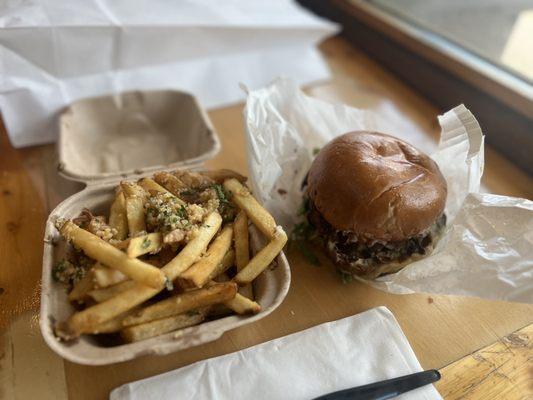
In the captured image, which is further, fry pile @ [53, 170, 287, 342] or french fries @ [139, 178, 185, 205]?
french fries @ [139, 178, 185, 205]

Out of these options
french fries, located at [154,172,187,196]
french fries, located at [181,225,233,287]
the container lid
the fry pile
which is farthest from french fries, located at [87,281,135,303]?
the container lid

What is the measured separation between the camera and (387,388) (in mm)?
974

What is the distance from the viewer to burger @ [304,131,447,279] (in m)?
1.17

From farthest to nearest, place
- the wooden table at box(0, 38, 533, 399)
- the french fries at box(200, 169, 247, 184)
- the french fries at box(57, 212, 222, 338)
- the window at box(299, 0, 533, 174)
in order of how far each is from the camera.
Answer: the window at box(299, 0, 533, 174), the french fries at box(200, 169, 247, 184), the wooden table at box(0, 38, 533, 399), the french fries at box(57, 212, 222, 338)

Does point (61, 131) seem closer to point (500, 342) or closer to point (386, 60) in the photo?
point (500, 342)

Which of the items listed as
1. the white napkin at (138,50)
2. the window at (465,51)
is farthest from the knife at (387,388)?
the white napkin at (138,50)

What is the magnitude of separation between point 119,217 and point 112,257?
19cm

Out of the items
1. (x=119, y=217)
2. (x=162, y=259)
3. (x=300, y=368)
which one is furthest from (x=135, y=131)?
(x=300, y=368)

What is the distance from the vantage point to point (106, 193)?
3.99 ft

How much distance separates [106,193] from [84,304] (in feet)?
1.19

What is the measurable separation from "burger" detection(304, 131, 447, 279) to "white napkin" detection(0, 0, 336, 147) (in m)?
1.02

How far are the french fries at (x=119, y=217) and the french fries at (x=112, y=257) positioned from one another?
0.08 metres

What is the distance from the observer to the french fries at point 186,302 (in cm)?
92

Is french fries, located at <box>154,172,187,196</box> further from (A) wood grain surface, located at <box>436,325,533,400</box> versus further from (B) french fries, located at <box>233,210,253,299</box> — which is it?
(A) wood grain surface, located at <box>436,325,533,400</box>
